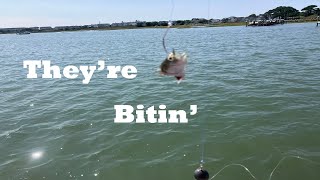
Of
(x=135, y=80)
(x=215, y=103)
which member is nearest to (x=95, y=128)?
(x=215, y=103)

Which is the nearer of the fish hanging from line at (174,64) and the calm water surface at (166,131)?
the fish hanging from line at (174,64)

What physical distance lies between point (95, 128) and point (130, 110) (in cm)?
248

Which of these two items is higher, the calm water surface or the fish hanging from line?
the fish hanging from line

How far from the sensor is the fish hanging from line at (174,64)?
420cm

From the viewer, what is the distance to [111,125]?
1356cm

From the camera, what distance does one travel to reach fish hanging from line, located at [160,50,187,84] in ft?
13.8

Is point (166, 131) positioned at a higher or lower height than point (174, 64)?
lower

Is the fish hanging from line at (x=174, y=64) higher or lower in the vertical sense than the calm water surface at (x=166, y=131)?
higher

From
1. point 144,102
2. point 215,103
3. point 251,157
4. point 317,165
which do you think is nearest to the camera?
point 317,165

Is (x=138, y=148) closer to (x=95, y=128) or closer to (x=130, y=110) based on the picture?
(x=95, y=128)

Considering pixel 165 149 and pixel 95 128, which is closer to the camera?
pixel 165 149

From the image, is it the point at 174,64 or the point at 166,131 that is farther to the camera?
the point at 166,131

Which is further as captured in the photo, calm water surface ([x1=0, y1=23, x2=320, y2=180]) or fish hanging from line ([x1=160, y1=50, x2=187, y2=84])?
calm water surface ([x1=0, y1=23, x2=320, y2=180])

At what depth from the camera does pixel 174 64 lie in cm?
422
